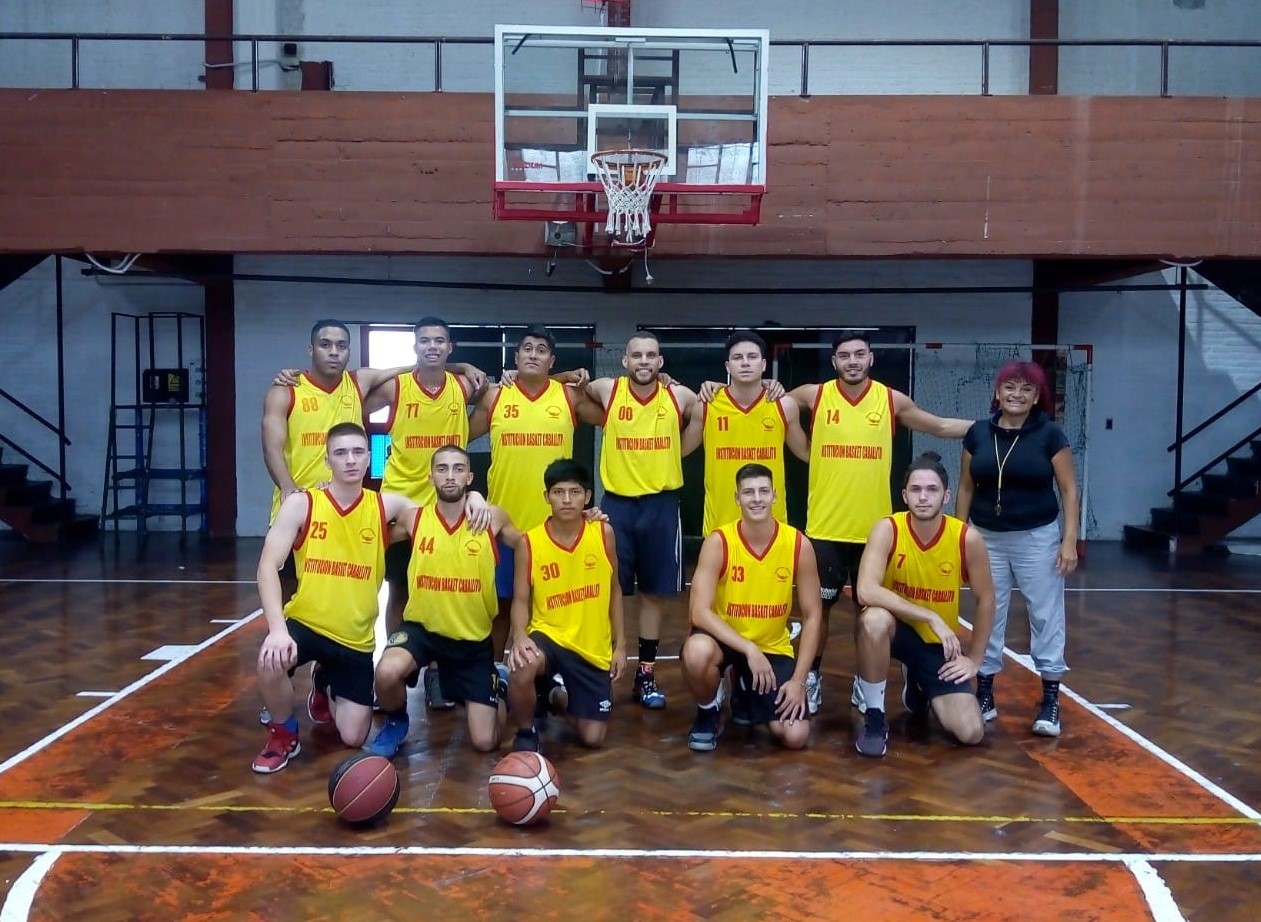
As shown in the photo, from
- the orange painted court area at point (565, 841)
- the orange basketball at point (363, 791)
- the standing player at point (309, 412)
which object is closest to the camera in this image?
the orange painted court area at point (565, 841)

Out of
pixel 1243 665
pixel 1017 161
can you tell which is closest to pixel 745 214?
pixel 1017 161

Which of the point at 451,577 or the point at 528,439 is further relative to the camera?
the point at 528,439

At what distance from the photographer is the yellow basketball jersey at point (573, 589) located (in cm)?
487

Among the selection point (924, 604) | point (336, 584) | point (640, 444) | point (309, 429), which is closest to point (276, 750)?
point (336, 584)

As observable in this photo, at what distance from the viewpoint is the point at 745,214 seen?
8867mm

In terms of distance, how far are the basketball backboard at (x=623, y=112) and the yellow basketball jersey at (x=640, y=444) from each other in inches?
121

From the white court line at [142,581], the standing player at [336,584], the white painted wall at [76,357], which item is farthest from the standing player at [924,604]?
the white painted wall at [76,357]

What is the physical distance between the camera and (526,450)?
5625 mm

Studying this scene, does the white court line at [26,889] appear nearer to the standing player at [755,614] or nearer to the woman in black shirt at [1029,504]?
the standing player at [755,614]

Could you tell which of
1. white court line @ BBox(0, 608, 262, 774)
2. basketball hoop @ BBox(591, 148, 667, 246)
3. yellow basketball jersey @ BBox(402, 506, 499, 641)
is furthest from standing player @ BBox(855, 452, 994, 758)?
basketball hoop @ BBox(591, 148, 667, 246)

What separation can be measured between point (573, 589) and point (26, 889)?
231 centimetres

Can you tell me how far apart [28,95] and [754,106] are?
20.5 feet

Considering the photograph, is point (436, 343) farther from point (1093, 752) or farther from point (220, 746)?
point (1093, 752)

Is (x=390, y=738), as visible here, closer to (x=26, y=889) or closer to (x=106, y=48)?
(x=26, y=889)
